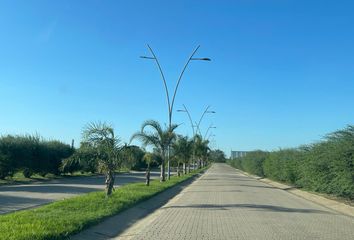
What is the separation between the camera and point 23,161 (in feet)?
140

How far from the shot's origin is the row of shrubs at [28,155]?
40753 mm

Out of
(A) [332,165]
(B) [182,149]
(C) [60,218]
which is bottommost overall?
(C) [60,218]

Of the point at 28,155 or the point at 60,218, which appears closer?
the point at 60,218

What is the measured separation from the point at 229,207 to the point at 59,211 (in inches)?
307

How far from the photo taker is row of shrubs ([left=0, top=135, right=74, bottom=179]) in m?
40.8

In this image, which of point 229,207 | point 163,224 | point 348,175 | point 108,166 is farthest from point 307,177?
point 163,224

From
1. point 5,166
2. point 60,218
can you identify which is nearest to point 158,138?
point 5,166

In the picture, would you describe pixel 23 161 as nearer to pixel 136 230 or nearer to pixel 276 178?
pixel 276 178

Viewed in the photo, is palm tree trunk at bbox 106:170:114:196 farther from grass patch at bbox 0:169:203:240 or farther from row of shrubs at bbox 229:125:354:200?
row of shrubs at bbox 229:125:354:200

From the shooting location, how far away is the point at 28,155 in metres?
43.7

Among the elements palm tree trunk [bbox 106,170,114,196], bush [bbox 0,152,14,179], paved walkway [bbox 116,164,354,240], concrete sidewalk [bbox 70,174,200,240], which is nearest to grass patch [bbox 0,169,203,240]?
concrete sidewalk [bbox 70,174,200,240]

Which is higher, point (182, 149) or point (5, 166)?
point (182, 149)

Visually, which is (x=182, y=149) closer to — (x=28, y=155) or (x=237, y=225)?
(x=28, y=155)

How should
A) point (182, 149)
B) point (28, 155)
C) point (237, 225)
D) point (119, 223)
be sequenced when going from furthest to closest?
point (182, 149) → point (28, 155) → point (119, 223) → point (237, 225)
